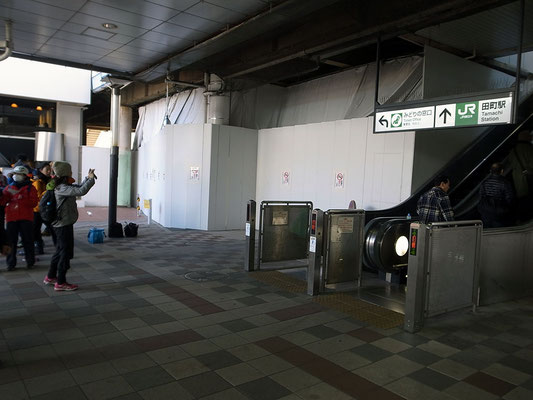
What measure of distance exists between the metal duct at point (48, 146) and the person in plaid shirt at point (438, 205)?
15.0 m

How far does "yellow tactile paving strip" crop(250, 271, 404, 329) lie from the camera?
5.01 metres

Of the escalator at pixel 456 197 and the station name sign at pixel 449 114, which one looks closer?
the station name sign at pixel 449 114

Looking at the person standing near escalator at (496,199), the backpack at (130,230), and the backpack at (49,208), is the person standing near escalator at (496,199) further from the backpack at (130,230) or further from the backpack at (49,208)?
the backpack at (130,230)

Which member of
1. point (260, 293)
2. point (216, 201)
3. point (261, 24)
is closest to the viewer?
point (260, 293)

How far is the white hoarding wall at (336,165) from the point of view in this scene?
9.05 metres

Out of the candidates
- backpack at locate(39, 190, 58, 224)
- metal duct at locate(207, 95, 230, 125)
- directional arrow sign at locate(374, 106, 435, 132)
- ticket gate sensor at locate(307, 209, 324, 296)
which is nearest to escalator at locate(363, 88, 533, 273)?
ticket gate sensor at locate(307, 209, 324, 296)

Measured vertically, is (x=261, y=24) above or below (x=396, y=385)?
above

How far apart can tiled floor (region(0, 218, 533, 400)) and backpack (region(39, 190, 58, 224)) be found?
3.36 ft

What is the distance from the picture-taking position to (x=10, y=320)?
4.59 meters

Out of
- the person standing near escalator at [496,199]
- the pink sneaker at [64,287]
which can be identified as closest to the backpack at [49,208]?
the pink sneaker at [64,287]

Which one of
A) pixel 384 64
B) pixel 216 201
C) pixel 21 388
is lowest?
pixel 21 388

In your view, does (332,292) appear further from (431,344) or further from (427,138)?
(427,138)

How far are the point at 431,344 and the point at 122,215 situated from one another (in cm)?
1337

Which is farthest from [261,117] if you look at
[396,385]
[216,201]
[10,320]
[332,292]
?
[396,385]
